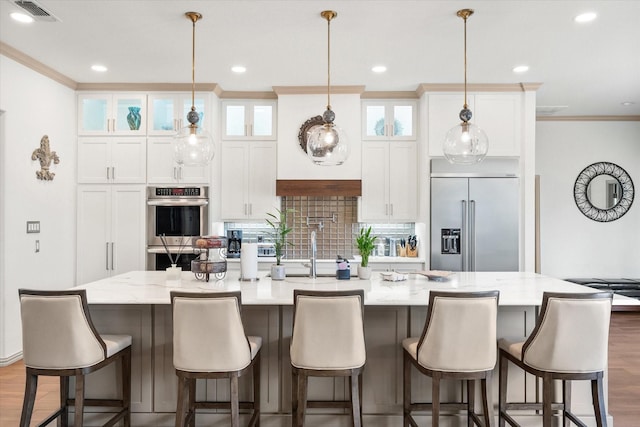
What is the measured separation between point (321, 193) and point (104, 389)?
9.91ft

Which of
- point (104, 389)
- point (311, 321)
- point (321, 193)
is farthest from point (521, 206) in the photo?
point (104, 389)

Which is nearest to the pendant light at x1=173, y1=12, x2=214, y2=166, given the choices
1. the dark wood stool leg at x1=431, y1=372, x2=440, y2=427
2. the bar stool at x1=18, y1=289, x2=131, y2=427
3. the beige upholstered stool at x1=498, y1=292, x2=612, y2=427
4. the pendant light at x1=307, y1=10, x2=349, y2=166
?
the pendant light at x1=307, y1=10, x2=349, y2=166

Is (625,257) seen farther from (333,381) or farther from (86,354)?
(86,354)

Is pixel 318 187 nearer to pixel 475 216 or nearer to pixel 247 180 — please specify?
pixel 247 180

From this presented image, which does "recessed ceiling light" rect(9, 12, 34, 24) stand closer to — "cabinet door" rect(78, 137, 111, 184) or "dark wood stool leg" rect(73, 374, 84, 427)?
"cabinet door" rect(78, 137, 111, 184)

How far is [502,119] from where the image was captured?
5.01 meters

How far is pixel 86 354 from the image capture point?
2.33 meters

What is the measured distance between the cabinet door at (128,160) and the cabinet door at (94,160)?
6 cm

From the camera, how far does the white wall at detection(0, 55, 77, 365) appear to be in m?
4.01

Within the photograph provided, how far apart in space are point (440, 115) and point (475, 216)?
3.86ft

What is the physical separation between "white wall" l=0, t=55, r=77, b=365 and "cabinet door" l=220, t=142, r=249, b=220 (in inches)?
65.0

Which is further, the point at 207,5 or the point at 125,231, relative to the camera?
the point at 125,231

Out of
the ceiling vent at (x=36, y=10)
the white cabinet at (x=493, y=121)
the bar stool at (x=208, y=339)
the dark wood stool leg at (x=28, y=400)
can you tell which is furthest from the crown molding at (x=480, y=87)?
the dark wood stool leg at (x=28, y=400)

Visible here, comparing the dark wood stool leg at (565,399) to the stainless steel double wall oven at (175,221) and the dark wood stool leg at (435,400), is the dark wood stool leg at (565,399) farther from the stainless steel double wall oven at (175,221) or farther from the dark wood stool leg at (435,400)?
the stainless steel double wall oven at (175,221)
